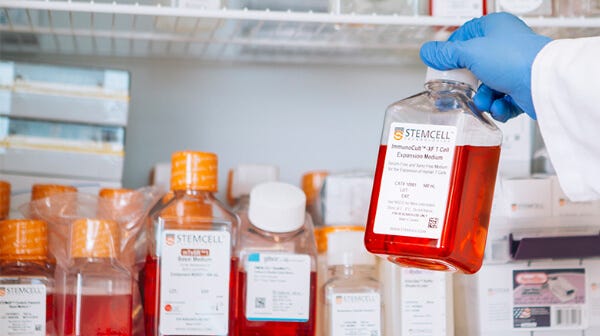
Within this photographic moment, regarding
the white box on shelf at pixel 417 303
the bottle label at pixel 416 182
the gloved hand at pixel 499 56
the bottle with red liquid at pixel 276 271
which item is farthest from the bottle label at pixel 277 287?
the gloved hand at pixel 499 56

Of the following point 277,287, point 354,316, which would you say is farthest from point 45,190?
point 354,316

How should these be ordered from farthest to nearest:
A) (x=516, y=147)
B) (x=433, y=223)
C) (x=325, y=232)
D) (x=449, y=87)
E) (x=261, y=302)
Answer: (x=516, y=147) → (x=325, y=232) → (x=261, y=302) → (x=449, y=87) → (x=433, y=223)

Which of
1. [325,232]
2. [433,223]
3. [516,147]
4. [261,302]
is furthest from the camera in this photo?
[516,147]

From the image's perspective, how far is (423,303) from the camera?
118 centimetres

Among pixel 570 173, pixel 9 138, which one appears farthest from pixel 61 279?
pixel 570 173

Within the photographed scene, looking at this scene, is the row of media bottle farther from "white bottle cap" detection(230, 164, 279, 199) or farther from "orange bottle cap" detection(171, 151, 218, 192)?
"white bottle cap" detection(230, 164, 279, 199)

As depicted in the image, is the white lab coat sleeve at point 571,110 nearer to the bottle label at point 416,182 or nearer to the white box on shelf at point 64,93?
the bottle label at point 416,182

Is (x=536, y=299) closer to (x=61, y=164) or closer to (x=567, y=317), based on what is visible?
(x=567, y=317)

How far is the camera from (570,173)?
3.25ft

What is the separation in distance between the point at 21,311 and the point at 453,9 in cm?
74

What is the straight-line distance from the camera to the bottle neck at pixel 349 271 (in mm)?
1198

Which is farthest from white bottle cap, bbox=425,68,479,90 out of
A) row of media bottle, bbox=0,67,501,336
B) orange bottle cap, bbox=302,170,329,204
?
orange bottle cap, bbox=302,170,329,204

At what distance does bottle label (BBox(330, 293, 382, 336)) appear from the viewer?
115 cm

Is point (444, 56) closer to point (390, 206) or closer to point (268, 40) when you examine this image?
point (390, 206)
